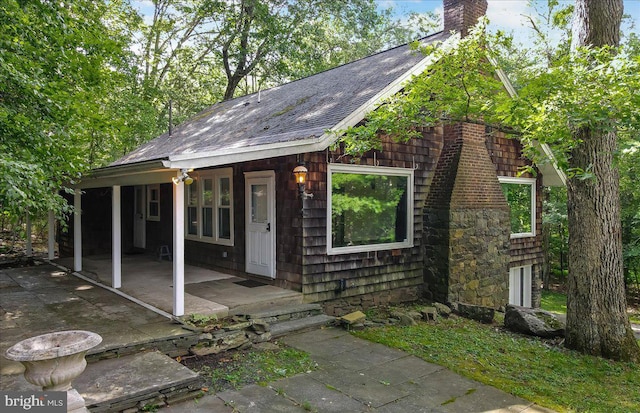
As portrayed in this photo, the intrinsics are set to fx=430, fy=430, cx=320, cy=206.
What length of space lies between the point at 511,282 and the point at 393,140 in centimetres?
539

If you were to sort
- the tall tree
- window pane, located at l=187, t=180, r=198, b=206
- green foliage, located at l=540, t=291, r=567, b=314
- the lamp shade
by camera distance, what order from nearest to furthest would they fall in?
the tall tree → the lamp shade → window pane, located at l=187, t=180, r=198, b=206 → green foliage, located at l=540, t=291, r=567, b=314

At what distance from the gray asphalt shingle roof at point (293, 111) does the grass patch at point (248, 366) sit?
255 centimetres

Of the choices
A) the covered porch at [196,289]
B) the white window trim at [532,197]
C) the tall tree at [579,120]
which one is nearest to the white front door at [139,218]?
the covered porch at [196,289]

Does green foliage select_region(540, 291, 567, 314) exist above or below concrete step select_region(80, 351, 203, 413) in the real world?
below

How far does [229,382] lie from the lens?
4273mm

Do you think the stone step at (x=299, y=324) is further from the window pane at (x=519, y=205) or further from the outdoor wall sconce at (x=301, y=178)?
the window pane at (x=519, y=205)

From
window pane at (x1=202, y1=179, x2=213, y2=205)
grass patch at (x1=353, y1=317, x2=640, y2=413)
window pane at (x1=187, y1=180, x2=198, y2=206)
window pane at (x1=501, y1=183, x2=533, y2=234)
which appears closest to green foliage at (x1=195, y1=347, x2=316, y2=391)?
grass patch at (x1=353, y1=317, x2=640, y2=413)

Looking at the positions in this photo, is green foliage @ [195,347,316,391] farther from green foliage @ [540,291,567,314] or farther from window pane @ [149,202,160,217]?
green foliage @ [540,291,567,314]

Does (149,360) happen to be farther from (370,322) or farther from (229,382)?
(370,322)

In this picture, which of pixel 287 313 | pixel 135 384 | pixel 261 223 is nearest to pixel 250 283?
pixel 261 223

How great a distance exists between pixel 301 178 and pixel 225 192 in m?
2.53

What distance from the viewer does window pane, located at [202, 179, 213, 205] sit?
904 cm

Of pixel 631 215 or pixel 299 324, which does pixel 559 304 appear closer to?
pixel 631 215

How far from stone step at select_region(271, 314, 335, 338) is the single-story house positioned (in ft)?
1.95
